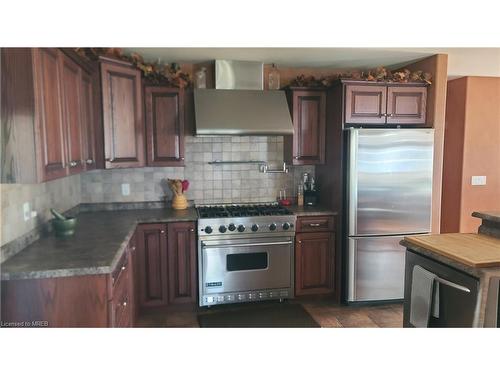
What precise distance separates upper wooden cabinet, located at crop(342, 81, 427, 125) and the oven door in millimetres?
1351

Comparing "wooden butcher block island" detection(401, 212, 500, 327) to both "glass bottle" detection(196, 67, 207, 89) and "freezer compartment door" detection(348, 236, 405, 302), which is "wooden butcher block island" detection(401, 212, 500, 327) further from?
"glass bottle" detection(196, 67, 207, 89)

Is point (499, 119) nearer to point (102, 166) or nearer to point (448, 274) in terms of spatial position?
point (448, 274)

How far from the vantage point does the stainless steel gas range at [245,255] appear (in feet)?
10.8

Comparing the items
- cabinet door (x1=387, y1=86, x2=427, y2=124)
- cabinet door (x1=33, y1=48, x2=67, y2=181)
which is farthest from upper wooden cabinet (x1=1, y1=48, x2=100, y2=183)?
cabinet door (x1=387, y1=86, x2=427, y2=124)

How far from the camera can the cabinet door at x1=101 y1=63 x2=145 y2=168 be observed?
9.86 ft

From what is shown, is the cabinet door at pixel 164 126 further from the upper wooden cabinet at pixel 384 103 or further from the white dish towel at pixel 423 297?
the white dish towel at pixel 423 297

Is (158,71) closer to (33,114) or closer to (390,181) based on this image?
(33,114)

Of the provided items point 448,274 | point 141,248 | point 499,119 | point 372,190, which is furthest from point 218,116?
point 499,119

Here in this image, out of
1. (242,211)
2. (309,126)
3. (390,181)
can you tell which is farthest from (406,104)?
(242,211)

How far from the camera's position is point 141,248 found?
318 centimetres

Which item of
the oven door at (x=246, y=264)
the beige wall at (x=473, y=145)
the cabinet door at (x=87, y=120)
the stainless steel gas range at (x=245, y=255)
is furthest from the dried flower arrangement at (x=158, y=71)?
the beige wall at (x=473, y=145)

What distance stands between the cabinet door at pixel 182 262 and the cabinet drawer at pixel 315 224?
3.30 ft

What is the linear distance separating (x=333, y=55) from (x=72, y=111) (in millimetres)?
2328

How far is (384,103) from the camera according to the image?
11.4 feet
